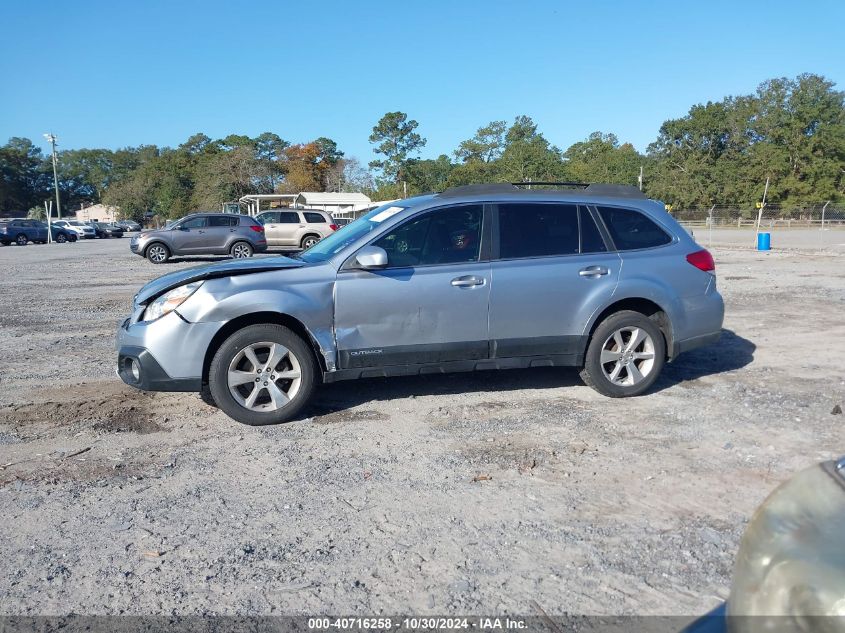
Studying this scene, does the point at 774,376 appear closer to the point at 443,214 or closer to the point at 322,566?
the point at 443,214

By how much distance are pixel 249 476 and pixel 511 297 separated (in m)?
2.58

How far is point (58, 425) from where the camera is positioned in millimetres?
5383

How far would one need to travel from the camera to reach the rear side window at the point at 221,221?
23.6 metres

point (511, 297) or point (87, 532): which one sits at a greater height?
point (511, 297)

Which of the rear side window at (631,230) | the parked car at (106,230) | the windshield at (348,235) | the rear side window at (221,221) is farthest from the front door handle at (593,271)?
the parked car at (106,230)

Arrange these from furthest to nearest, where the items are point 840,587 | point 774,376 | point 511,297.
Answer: point 774,376, point 511,297, point 840,587

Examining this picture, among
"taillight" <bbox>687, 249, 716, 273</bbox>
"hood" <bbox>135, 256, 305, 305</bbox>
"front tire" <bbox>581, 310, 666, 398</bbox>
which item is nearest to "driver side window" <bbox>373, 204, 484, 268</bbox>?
"hood" <bbox>135, 256, 305, 305</bbox>

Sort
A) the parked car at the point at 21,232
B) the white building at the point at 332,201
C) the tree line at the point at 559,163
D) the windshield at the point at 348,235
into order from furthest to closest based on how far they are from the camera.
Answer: the tree line at the point at 559,163
the white building at the point at 332,201
the parked car at the point at 21,232
the windshield at the point at 348,235

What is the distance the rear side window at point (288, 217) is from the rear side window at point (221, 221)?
3.29 metres

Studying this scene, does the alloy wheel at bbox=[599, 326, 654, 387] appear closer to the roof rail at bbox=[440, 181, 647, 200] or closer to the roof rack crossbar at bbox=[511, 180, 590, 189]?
the roof rail at bbox=[440, 181, 647, 200]

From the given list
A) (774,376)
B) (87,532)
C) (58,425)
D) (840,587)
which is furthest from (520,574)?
(774,376)

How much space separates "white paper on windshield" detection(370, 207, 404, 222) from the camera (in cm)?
589

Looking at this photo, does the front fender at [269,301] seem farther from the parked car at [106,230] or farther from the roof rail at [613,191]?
the parked car at [106,230]

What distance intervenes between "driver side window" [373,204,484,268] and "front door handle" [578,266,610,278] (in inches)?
36.8
